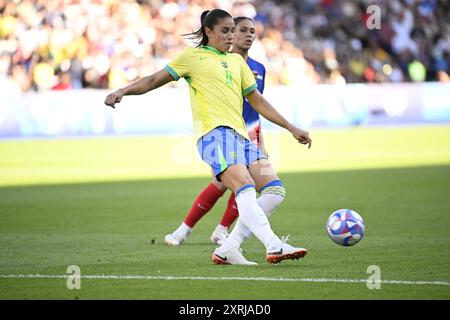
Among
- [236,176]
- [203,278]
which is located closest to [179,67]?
[236,176]

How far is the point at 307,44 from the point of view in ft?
115

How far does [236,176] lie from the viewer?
8656mm

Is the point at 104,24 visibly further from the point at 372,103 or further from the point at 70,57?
the point at 372,103

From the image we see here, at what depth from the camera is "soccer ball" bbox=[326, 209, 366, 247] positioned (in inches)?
364

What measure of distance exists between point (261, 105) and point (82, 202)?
20.2 feet

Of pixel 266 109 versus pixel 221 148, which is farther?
pixel 266 109

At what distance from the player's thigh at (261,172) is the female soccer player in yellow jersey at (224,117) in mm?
26

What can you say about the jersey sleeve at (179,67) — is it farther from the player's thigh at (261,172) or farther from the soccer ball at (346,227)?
the soccer ball at (346,227)

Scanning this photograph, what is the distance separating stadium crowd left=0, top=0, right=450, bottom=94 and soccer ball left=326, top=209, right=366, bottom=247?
20.1m

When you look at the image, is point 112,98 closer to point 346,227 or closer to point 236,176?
point 236,176

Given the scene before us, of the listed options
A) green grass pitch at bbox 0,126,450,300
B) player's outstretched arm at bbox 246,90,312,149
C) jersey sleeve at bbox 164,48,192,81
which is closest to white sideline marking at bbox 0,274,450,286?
green grass pitch at bbox 0,126,450,300

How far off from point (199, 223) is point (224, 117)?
414cm
